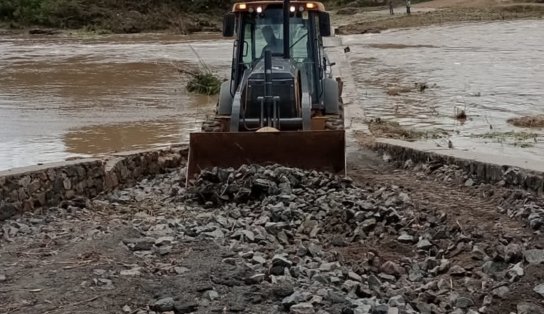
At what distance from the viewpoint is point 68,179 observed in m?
8.70

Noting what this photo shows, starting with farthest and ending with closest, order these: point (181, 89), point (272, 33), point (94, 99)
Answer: point (181, 89), point (94, 99), point (272, 33)

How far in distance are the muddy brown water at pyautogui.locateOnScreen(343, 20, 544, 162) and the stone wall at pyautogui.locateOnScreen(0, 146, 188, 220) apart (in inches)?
193

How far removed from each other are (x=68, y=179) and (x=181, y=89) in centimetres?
1248

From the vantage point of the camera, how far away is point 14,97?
66.0 feet

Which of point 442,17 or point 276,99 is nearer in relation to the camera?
point 276,99

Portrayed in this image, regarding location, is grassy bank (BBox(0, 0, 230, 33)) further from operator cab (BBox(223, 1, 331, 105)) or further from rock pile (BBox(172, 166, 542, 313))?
rock pile (BBox(172, 166, 542, 313))

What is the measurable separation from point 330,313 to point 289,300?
12.2 inches

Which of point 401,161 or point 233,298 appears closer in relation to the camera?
point 233,298

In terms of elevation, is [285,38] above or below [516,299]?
above

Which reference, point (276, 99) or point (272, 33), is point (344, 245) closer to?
point (276, 99)

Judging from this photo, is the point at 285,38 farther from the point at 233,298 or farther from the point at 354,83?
the point at 354,83

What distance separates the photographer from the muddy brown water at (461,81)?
44.8ft

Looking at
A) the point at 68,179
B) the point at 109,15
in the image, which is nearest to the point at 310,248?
the point at 68,179

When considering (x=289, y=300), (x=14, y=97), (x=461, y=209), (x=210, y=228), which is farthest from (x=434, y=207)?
(x=14, y=97)
